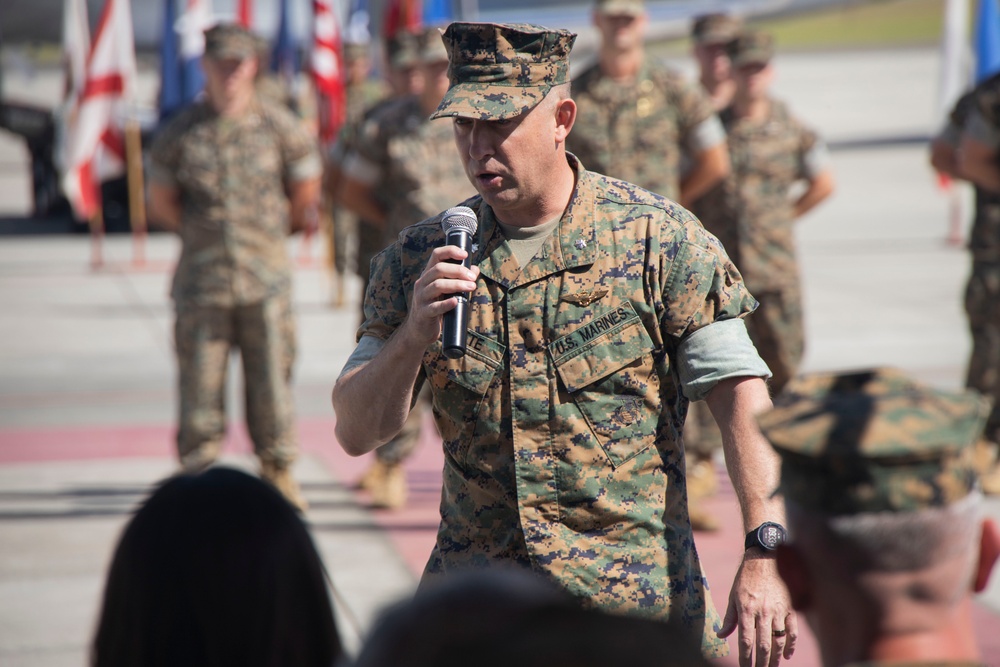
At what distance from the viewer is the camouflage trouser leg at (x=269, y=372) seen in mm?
6527

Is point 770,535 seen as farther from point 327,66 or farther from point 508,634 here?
point 327,66

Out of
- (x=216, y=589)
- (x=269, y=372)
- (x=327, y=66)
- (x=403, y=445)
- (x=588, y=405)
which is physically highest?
(x=327, y=66)

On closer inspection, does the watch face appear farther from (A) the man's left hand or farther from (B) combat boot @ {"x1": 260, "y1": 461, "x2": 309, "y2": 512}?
(B) combat boot @ {"x1": 260, "y1": 461, "x2": 309, "y2": 512}

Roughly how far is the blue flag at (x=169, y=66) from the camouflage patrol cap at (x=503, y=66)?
32.7ft

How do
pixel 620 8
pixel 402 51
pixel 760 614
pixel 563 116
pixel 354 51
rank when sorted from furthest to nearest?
pixel 354 51, pixel 402 51, pixel 620 8, pixel 563 116, pixel 760 614

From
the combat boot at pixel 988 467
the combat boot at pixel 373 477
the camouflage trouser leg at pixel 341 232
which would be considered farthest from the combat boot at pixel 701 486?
the camouflage trouser leg at pixel 341 232

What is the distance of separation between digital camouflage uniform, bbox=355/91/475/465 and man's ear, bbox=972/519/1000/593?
15.9ft

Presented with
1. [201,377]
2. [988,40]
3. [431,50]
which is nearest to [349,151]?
[431,50]

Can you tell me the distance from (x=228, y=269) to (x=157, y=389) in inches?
146

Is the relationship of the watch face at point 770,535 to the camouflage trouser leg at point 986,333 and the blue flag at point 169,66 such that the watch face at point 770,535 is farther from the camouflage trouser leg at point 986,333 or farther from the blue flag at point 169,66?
the blue flag at point 169,66

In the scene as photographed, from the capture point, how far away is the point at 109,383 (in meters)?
10.1

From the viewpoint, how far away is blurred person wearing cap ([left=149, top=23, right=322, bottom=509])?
645cm

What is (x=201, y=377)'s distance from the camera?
6438mm

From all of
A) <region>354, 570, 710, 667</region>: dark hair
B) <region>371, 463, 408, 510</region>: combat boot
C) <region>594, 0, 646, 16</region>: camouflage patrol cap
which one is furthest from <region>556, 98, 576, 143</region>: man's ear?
<region>371, 463, 408, 510</region>: combat boot
